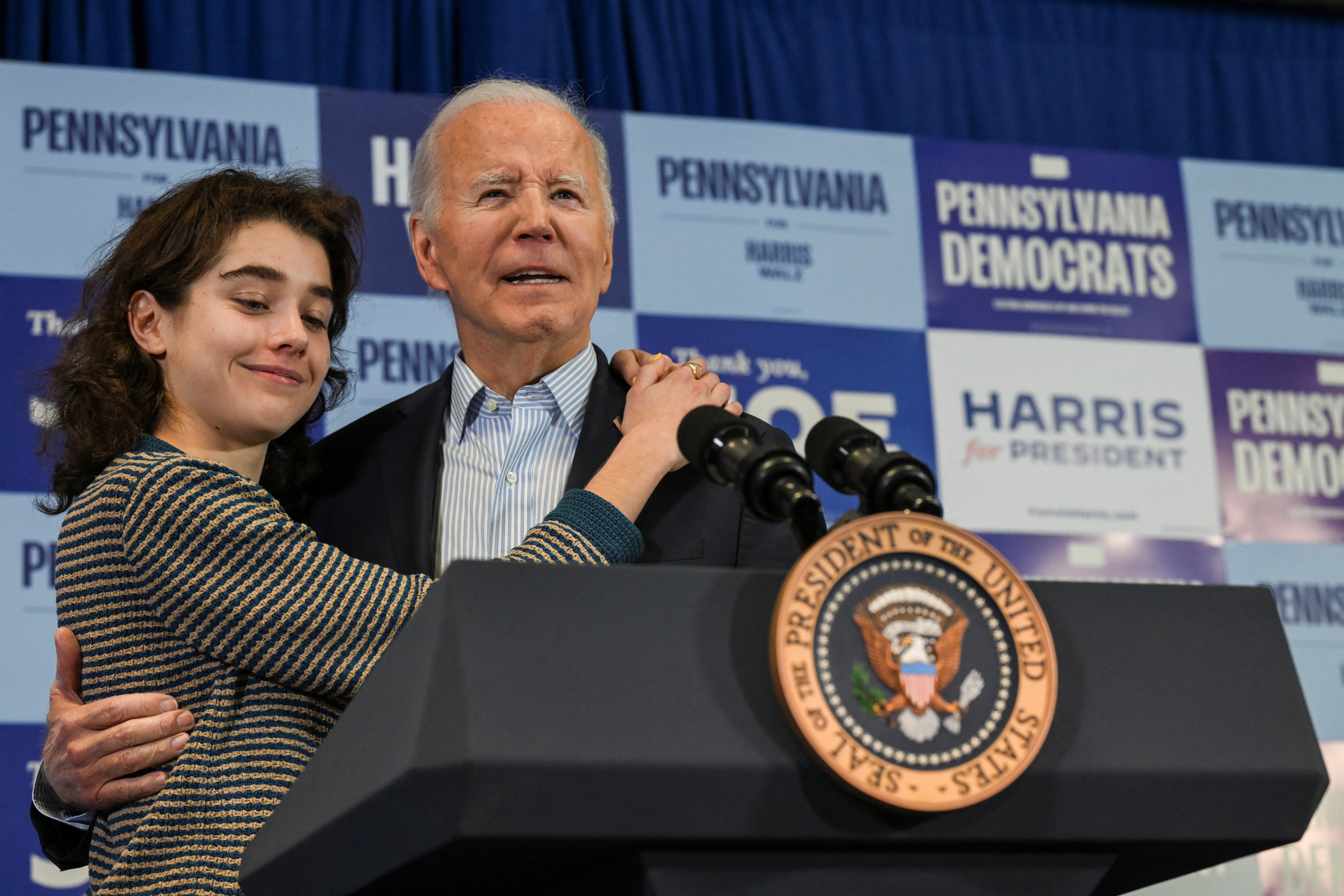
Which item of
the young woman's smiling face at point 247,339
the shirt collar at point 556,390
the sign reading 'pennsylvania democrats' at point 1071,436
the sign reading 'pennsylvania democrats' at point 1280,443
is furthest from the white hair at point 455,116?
the sign reading 'pennsylvania democrats' at point 1280,443

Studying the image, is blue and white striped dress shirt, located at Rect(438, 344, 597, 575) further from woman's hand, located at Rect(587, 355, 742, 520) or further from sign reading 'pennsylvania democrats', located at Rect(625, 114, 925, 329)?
sign reading 'pennsylvania democrats', located at Rect(625, 114, 925, 329)

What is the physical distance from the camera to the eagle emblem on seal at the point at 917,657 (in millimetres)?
754

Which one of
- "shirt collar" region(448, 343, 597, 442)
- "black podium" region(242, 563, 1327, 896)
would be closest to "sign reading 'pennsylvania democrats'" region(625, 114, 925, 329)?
"shirt collar" region(448, 343, 597, 442)

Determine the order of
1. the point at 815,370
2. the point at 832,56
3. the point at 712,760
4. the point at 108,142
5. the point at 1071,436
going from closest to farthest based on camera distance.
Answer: the point at 712,760
the point at 108,142
the point at 815,370
the point at 1071,436
the point at 832,56

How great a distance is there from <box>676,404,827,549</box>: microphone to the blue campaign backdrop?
7.61ft

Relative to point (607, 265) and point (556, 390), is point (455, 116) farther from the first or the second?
point (556, 390)

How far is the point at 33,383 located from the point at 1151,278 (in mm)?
2704

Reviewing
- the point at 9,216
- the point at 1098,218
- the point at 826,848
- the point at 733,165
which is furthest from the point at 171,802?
the point at 1098,218

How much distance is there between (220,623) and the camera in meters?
1.19

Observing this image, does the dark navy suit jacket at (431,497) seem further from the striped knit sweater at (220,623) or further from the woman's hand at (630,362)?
the striped knit sweater at (220,623)

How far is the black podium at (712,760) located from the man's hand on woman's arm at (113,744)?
0.45 m

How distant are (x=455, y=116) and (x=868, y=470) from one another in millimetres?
1256

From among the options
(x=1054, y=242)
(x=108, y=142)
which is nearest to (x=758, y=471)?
(x=108, y=142)

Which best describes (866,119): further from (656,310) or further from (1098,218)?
(656,310)
